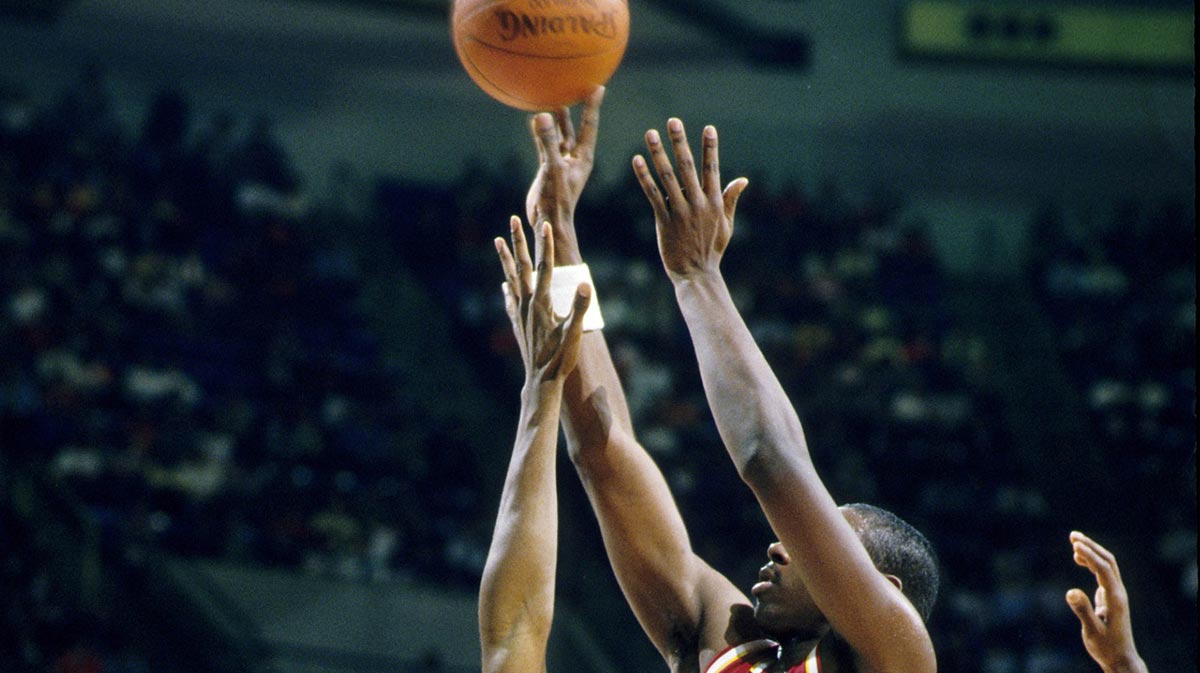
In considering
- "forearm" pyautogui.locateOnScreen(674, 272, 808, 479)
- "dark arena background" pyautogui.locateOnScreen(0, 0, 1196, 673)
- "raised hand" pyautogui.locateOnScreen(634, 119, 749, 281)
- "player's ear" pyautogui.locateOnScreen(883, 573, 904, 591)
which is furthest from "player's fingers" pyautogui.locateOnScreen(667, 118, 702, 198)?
"dark arena background" pyautogui.locateOnScreen(0, 0, 1196, 673)

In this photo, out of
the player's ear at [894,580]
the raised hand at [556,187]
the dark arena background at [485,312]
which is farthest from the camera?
the dark arena background at [485,312]

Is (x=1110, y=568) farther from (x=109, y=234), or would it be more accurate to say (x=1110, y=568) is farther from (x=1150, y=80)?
(x=1150, y=80)

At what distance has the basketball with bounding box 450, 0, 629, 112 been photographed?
3.00 metres

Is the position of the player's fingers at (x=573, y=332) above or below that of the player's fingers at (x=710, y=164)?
below

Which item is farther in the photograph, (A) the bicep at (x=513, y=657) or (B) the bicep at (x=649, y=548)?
(B) the bicep at (x=649, y=548)

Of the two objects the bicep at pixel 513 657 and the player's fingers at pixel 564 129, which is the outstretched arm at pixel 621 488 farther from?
the bicep at pixel 513 657

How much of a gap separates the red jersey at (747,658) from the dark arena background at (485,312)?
5.60m

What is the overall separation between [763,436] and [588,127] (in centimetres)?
102

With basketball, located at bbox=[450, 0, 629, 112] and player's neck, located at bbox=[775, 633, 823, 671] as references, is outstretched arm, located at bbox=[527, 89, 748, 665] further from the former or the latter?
player's neck, located at bbox=[775, 633, 823, 671]

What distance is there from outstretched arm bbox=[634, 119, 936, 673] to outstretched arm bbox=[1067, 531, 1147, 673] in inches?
15.1

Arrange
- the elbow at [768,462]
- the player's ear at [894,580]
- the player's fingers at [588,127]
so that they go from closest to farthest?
the elbow at [768,462] < the player's ear at [894,580] < the player's fingers at [588,127]

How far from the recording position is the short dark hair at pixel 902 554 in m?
2.70

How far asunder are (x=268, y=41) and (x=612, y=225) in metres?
3.95

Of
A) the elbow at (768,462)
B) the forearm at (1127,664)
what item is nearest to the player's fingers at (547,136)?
the elbow at (768,462)
